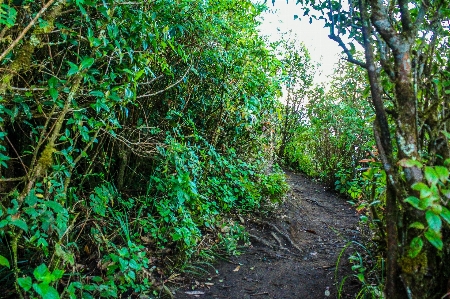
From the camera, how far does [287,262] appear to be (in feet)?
14.9

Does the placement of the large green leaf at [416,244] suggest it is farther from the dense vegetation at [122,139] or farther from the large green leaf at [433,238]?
the dense vegetation at [122,139]

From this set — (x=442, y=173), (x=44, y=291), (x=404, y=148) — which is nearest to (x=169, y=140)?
(x=44, y=291)

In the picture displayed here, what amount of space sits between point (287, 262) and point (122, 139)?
2.70 m

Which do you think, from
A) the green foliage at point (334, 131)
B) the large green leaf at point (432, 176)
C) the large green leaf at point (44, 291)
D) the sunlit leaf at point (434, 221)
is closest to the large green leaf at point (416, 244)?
the sunlit leaf at point (434, 221)

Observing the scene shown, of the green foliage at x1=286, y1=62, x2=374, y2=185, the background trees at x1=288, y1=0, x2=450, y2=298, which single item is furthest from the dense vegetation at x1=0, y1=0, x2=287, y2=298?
the green foliage at x1=286, y1=62, x2=374, y2=185

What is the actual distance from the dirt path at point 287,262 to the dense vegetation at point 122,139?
0.33 metres

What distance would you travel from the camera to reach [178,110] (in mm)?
4715

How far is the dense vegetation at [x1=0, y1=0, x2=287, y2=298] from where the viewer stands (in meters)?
2.34

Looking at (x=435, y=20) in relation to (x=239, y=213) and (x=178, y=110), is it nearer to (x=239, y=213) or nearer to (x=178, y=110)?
(x=178, y=110)

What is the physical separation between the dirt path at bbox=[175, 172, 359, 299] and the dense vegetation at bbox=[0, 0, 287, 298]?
12.8 inches

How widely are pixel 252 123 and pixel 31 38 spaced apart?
3.90m

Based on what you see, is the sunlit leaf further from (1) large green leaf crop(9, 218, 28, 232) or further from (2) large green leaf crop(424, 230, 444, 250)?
(1) large green leaf crop(9, 218, 28, 232)

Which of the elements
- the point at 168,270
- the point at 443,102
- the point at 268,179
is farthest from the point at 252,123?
the point at 443,102

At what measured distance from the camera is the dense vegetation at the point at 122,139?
2338mm
